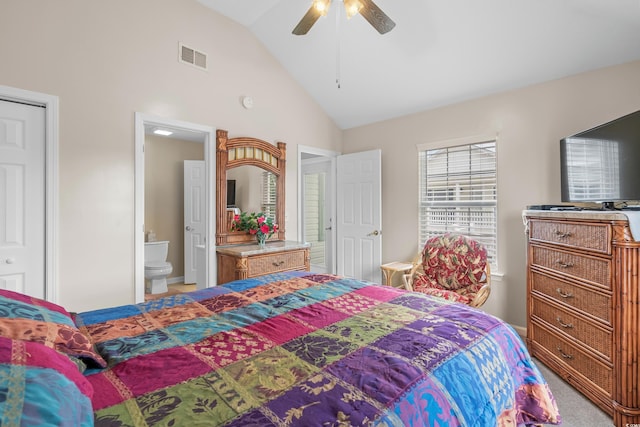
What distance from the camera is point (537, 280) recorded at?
2.69 meters


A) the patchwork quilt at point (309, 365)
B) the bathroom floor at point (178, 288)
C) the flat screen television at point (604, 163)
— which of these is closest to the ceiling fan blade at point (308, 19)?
the patchwork quilt at point (309, 365)

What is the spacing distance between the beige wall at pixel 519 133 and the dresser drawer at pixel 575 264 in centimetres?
58

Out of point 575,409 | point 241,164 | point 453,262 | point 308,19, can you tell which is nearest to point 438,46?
point 308,19

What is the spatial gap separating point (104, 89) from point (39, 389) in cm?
278

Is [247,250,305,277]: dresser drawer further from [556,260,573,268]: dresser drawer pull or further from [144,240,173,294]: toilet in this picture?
[556,260,573,268]: dresser drawer pull

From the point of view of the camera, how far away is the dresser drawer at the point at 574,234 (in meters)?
1.99

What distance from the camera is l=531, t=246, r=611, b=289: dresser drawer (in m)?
1.99

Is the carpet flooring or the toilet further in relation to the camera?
the toilet

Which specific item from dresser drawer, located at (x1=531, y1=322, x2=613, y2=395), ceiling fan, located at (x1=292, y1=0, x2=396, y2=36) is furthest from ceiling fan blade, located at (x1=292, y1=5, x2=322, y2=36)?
dresser drawer, located at (x1=531, y1=322, x2=613, y2=395)

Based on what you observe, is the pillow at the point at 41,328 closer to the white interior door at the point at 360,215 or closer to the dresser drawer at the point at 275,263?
the dresser drawer at the point at 275,263

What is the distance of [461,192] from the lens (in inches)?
144

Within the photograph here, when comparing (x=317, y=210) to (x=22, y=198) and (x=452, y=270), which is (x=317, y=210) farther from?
(x=22, y=198)

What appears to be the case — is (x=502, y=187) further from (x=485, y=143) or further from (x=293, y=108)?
(x=293, y=108)

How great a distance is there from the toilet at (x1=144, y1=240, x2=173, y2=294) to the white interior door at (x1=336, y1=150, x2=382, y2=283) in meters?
2.63
